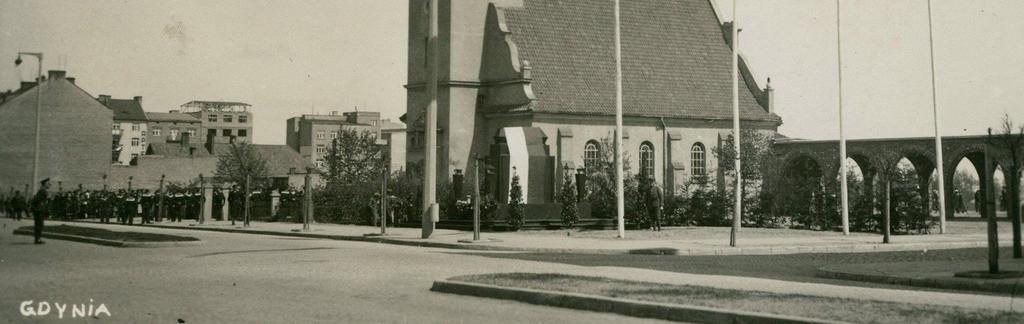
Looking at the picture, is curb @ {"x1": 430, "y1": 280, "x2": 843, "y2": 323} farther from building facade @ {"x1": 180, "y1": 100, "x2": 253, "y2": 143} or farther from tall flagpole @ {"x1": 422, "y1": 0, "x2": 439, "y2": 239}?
building facade @ {"x1": 180, "y1": 100, "x2": 253, "y2": 143}

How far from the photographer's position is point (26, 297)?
12797 mm

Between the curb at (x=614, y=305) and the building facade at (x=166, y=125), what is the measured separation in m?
143

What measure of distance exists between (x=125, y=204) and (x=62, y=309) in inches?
1538

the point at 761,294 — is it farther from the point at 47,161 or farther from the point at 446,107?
the point at 47,161

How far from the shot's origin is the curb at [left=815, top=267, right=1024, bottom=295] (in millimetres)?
14676

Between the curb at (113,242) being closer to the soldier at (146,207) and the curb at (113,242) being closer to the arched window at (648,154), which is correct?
the soldier at (146,207)

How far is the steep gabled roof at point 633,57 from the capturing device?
5538cm

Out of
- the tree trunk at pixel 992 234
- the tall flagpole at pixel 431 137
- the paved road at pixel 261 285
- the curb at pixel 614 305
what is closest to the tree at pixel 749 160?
the tall flagpole at pixel 431 137

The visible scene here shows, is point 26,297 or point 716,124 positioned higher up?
point 716,124

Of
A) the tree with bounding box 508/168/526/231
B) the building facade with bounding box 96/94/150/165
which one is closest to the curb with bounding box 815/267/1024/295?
the tree with bounding box 508/168/526/231

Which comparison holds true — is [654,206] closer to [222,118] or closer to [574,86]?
[574,86]

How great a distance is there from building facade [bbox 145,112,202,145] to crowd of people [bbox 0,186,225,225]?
95.9 m

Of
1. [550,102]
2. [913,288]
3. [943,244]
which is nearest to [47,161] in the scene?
[550,102]

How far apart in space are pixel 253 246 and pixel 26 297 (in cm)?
1254
